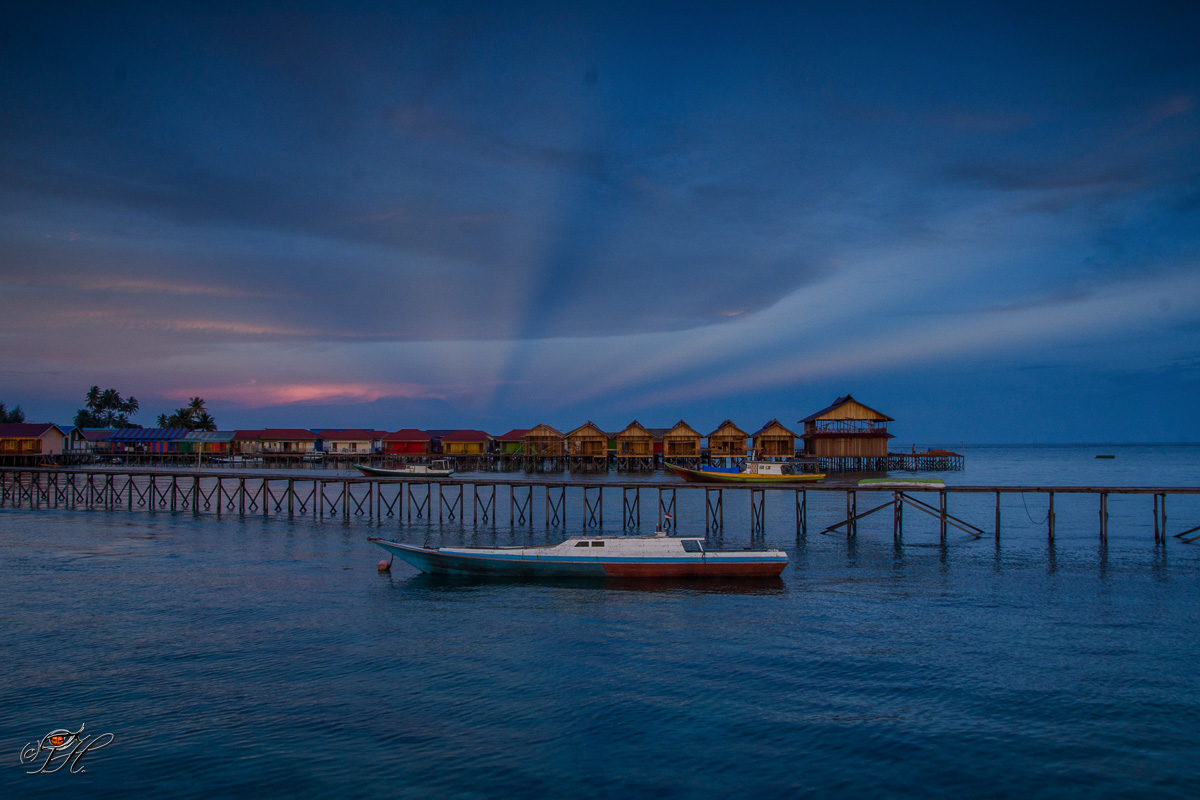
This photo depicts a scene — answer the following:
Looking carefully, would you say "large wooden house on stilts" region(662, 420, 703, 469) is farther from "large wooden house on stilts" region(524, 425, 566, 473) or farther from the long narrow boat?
the long narrow boat

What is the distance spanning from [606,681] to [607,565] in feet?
38.7

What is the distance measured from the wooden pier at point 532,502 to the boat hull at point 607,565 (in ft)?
17.4

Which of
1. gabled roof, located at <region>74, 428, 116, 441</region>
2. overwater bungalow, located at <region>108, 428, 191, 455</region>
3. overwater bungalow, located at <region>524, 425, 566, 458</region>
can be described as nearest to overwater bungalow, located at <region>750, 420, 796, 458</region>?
overwater bungalow, located at <region>524, 425, 566, 458</region>

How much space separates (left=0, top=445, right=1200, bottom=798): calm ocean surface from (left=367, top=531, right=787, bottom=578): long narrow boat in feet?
3.16

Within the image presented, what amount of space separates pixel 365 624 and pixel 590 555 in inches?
384

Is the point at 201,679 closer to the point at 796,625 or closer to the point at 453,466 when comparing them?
the point at 796,625

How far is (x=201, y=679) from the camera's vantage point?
663 inches

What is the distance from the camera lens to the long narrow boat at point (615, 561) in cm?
2877

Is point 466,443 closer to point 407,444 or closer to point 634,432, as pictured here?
point 407,444

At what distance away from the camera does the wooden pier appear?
38656 millimetres

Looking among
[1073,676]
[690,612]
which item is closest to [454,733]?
[690,612]

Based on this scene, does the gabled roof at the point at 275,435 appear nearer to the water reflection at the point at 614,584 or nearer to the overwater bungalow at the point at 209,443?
the overwater bungalow at the point at 209,443

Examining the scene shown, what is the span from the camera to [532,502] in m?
51.0

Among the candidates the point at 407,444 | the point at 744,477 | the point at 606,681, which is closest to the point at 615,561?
the point at 606,681
